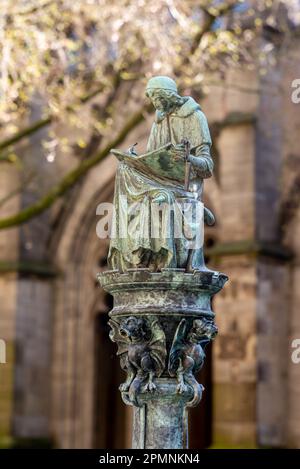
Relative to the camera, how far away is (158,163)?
27.0 feet

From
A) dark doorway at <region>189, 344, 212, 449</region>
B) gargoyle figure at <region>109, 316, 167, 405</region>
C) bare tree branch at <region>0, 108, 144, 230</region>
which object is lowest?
gargoyle figure at <region>109, 316, 167, 405</region>

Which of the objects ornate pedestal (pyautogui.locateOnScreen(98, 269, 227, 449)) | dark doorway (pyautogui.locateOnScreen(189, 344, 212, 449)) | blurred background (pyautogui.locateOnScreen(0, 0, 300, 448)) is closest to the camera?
ornate pedestal (pyautogui.locateOnScreen(98, 269, 227, 449))

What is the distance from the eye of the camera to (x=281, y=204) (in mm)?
17172

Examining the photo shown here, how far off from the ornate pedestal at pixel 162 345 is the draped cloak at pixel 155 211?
149mm

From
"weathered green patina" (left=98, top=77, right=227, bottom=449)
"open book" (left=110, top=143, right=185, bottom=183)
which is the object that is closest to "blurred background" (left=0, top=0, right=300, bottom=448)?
"open book" (left=110, top=143, right=185, bottom=183)

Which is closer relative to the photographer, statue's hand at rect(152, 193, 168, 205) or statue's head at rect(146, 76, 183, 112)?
statue's hand at rect(152, 193, 168, 205)

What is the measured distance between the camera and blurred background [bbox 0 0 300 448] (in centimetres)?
1570

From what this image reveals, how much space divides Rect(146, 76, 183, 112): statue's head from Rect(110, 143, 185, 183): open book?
395 mm

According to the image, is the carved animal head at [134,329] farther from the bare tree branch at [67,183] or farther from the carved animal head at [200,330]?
the bare tree branch at [67,183]

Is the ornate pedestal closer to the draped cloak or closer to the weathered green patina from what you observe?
the weathered green patina

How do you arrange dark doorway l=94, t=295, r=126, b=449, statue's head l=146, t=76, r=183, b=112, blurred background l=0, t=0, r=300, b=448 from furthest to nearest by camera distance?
dark doorway l=94, t=295, r=126, b=449, blurred background l=0, t=0, r=300, b=448, statue's head l=146, t=76, r=183, b=112

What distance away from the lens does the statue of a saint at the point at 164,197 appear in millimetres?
7973
